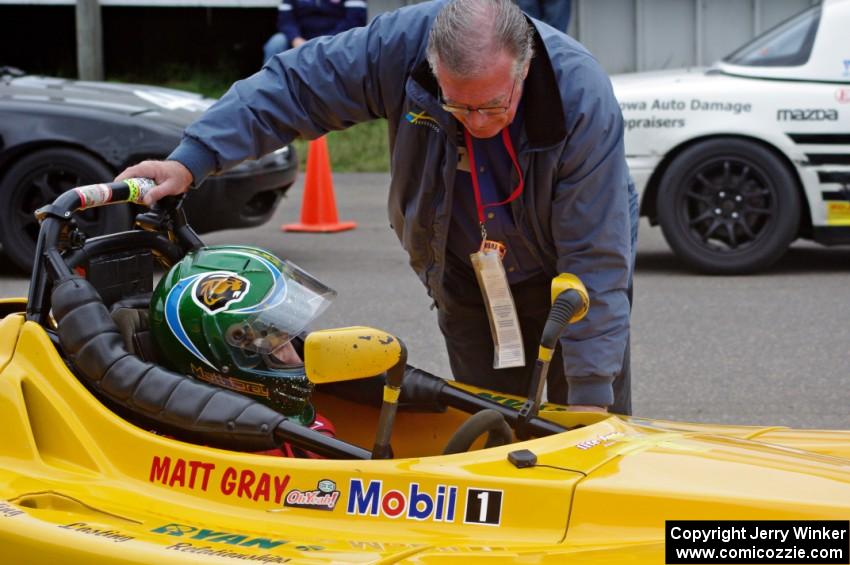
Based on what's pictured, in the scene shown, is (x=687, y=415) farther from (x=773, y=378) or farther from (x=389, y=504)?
(x=389, y=504)

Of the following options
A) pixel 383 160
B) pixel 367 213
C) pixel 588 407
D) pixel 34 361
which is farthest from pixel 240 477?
pixel 383 160

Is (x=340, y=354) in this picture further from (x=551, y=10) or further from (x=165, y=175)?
(x=551, y=10)

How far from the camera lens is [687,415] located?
533 cm

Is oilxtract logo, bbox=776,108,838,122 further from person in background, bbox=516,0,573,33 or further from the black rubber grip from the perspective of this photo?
the black rubber grip

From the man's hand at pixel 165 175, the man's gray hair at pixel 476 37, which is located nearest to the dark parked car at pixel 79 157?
the man's hand at pixel 165 175

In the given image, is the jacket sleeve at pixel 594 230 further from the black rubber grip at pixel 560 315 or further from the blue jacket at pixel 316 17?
the blue jacket at pixel 316 17

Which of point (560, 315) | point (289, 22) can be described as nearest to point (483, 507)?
point (560, 315)

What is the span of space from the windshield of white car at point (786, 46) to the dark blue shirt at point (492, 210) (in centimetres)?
450

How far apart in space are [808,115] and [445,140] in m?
4.55

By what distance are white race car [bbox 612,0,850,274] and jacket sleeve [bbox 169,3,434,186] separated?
4.23 meters

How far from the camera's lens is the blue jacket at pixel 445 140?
3.38m

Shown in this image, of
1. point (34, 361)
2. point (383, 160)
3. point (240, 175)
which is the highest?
point (34, 361)

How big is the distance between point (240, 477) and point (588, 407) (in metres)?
0.91

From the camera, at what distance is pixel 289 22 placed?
1026 cm
